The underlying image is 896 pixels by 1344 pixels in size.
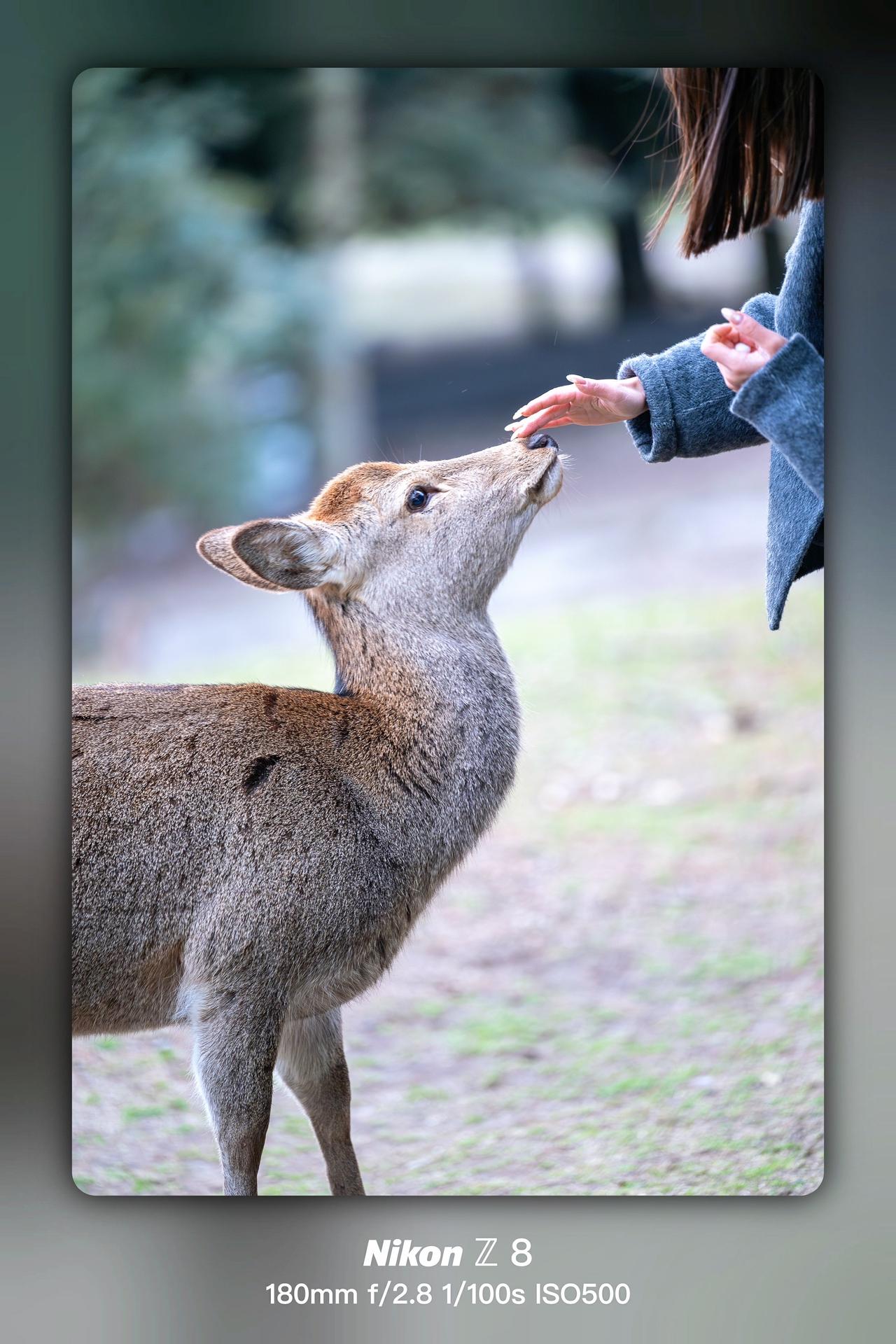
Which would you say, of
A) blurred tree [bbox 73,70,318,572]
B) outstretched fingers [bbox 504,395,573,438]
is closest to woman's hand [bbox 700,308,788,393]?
outstretched fingers [bbox 504,395,573,438]

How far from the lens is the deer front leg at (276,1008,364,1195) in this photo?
2723 millimetres

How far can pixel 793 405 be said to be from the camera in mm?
2580

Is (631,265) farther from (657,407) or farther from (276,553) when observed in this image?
(276,553)

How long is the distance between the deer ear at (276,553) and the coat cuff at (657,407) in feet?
2.27

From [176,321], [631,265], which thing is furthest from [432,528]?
[176,321]

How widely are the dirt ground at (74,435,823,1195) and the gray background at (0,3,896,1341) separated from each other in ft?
0.31

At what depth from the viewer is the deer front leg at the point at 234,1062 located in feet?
8.21

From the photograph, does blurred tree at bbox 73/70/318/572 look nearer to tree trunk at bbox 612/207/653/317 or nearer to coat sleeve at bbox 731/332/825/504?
tree trunk at bbox 612/207/653/317

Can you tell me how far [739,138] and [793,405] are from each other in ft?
1.99

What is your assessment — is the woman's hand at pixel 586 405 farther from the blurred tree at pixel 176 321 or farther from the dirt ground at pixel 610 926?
the blurred tree at pixel 176 321

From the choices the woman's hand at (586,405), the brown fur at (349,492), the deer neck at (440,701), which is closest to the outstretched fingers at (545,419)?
the woman's hand at (586,405)

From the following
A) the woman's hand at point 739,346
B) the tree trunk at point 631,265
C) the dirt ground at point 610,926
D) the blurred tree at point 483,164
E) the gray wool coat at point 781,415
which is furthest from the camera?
the tree trunk at point 631,265
